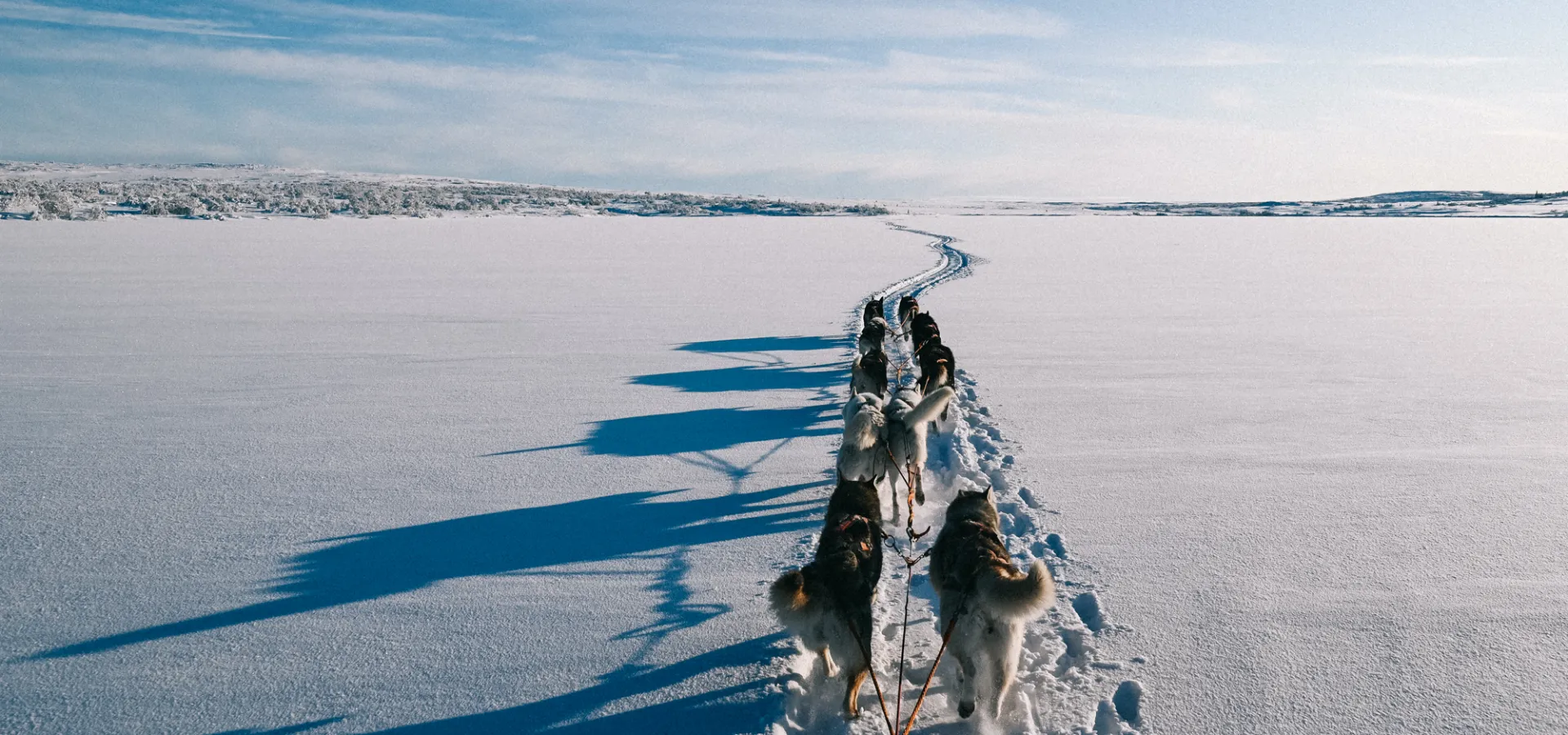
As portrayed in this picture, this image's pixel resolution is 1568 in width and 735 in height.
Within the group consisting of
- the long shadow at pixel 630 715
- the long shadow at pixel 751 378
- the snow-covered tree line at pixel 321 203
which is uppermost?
the snow-covered tree line at pixel 321 203

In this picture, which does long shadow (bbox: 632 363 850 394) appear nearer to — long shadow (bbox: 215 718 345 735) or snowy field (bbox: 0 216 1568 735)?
snowy field (bbox: 0 216 1568 735)

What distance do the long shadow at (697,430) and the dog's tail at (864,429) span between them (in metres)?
1.88

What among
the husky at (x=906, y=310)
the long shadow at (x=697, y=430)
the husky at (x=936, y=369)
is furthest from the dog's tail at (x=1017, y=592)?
the husky at (x=906, y=310)

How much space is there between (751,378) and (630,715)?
6.51 meters

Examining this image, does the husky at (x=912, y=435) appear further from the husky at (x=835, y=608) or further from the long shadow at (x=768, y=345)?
the long shadow at (x=768, y=345)

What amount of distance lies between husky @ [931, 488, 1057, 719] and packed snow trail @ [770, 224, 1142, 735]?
7.8 inches

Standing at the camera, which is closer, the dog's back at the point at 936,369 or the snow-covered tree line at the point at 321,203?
the dog's back at the point at 936,369

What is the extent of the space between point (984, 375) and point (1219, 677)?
617 cm

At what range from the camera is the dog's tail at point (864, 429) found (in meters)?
5.29

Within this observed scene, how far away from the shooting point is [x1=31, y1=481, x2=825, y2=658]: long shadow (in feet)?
13.7

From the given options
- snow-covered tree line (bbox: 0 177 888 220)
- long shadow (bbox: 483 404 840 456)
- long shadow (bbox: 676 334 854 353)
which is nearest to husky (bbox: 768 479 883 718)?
long shadow (bbox: 483 404 840 456)

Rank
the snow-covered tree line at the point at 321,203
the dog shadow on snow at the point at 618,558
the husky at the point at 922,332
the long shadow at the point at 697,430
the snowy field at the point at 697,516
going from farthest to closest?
the snow-covered tree line at the point at 321,203 < the husky at the point at 922,332 < the long shadow at the point at 697,430 < the snowy field at the point at 697,516 < the dog shadow on snow at the point at 618,558

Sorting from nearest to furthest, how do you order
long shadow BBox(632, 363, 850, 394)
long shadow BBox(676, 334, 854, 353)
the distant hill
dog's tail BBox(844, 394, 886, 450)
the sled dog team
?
the sled dog team
dog's tail BBox(844, 394, 886, 450)
long shadow BBox(632, 363, 850, 394)
long shadow BBox(676, 334, 854, 353)
the distant hill

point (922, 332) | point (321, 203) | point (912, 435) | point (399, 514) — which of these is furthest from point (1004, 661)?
point (321, 203)
